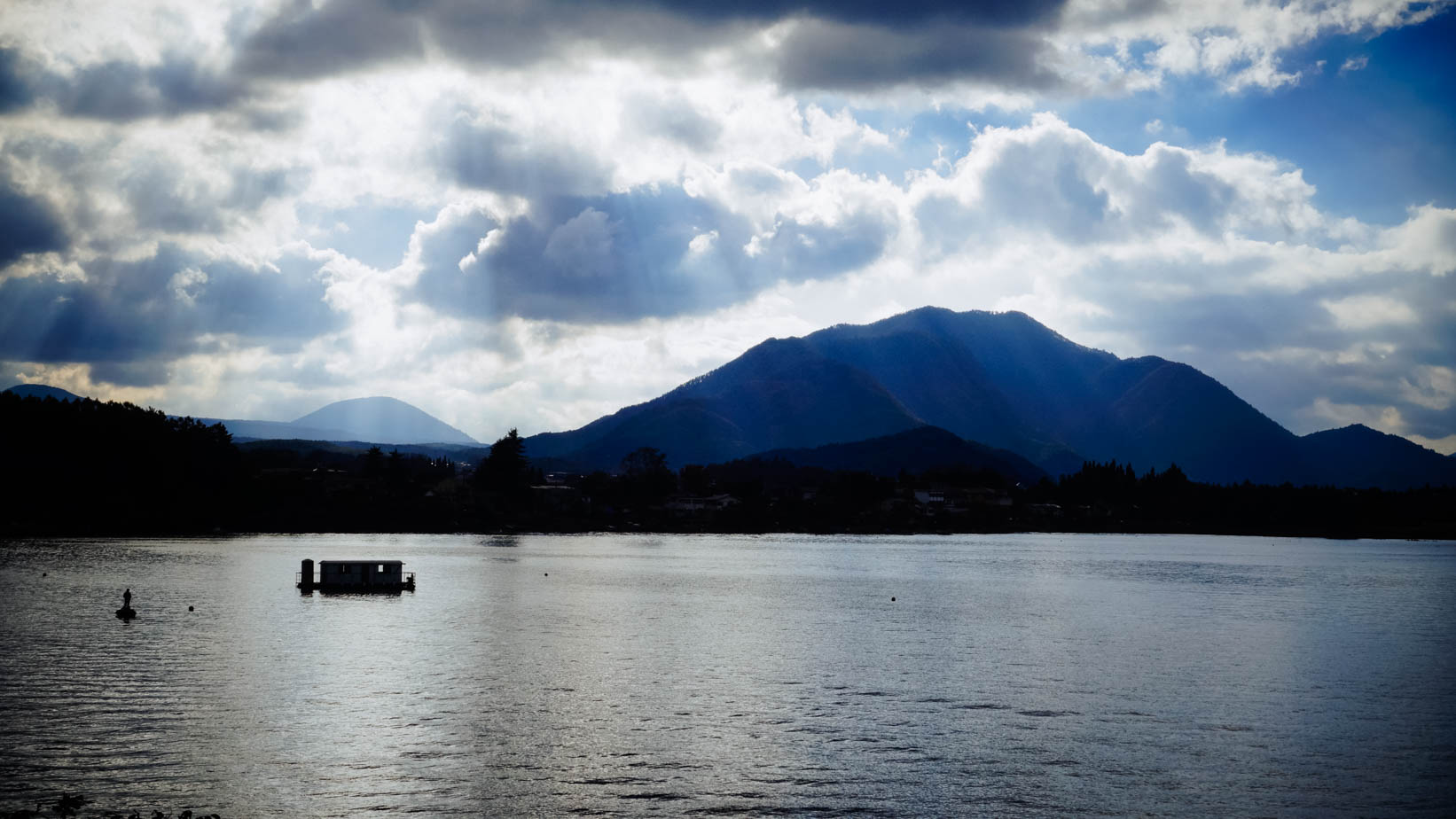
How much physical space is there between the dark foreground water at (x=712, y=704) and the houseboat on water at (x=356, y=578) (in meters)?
3.41

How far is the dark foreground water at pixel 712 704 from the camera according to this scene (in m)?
38.8

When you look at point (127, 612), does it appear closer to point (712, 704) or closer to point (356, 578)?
point (356, 578)

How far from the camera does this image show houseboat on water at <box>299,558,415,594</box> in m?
110

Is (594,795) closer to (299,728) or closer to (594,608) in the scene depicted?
(299,728)

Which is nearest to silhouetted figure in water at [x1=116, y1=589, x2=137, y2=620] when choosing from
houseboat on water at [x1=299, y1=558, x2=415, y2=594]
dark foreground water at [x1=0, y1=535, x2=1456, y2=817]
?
dark foreground water at [x1=0, y1=535, x2=1456, y2=817]

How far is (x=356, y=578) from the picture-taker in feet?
366

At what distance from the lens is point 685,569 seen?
154m

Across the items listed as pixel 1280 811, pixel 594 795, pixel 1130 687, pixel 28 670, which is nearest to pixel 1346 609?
pixel 1130 687

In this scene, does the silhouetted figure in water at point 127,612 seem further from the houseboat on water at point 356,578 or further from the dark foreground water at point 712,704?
the houseboat on water at point 356,578

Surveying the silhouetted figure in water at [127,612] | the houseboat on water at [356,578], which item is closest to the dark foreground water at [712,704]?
the silhouetted figure in water at [127,612]

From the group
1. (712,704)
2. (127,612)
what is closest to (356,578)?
(127,612)

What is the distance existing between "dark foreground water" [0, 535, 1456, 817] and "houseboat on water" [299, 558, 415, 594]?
3.41m

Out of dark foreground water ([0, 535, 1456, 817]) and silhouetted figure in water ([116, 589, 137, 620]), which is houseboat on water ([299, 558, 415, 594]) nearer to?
dark foreground water ([0, 535, 1456, 817])

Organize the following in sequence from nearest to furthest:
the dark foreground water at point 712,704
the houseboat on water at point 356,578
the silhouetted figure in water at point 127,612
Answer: the dark foreground water at point 712,704, the silhouetted figure in water at point 127,612, the houseboat on water at point 356,578
